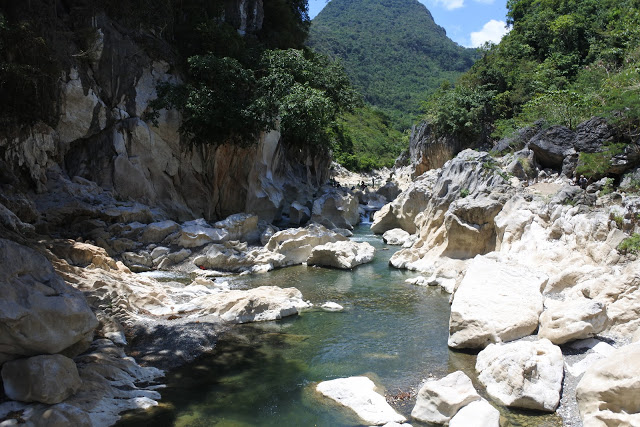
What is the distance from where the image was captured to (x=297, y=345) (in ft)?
34.8

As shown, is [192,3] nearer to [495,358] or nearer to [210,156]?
[210,156]

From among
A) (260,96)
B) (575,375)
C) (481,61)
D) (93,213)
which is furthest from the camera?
(481,61)

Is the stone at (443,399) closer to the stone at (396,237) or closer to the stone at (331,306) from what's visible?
the stone at (331,306)

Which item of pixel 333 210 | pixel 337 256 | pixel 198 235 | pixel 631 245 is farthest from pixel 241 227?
pixel 631 245

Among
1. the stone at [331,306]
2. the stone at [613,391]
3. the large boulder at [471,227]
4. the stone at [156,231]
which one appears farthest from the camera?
the stone at [156,231]

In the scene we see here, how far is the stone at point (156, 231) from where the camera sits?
18328 millimetres

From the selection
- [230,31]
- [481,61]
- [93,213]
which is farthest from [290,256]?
[481,61]

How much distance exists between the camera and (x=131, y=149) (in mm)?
21656

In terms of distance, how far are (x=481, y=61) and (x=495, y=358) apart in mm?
35351

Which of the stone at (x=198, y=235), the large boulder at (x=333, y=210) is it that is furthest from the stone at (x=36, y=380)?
the large boulder at (x=333, y=210)

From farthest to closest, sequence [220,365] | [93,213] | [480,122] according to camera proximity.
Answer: [480,122] < [93,213] < [220,365]

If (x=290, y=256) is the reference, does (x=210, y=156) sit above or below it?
above

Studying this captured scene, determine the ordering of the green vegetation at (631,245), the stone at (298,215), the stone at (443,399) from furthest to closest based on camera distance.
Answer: the stone at (298,215)
the green vegetation at (631,245)
the stone at (443,399)

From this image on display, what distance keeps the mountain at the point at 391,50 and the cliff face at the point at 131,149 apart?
2211 inches
